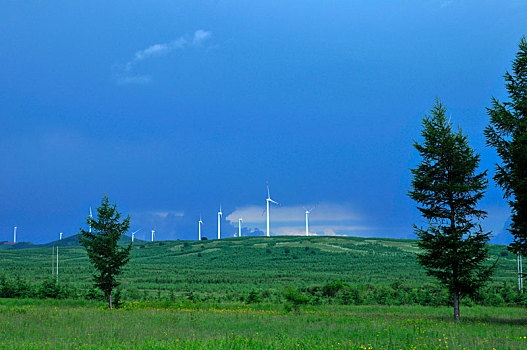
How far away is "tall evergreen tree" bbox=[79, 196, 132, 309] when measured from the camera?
33875 millimetres

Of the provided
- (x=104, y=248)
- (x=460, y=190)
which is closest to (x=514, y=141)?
(x=460, y=190)

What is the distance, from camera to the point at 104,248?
111 ft

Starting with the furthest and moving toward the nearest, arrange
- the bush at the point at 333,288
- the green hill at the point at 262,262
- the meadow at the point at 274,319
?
the green hill at the point at 262,262
the bush at the point at 333,288
the meadow at the point at 274,319

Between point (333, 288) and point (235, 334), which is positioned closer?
point (235, 334)

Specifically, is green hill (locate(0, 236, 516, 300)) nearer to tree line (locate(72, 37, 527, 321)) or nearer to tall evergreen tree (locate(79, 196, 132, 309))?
tall evergreen tree (locate(79, 196, 132, 309))

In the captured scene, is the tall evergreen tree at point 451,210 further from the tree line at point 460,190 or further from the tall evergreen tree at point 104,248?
the tall evergreen tree at point 104,248

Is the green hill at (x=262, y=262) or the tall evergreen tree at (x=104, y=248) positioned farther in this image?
the green hill at (x=262, y=262)

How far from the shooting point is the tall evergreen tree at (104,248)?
3388 centimetres

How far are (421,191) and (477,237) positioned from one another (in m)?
4.22

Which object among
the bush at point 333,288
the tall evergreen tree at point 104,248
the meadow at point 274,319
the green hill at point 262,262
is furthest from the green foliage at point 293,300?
the green hill at point 262,262

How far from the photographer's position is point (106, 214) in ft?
115

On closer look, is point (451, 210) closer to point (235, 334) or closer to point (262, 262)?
point (235, 334)

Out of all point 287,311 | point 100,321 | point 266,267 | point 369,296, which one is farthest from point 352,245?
point 100,321

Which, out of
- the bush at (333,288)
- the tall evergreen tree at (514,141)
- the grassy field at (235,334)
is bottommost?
the bush at (333,288)
